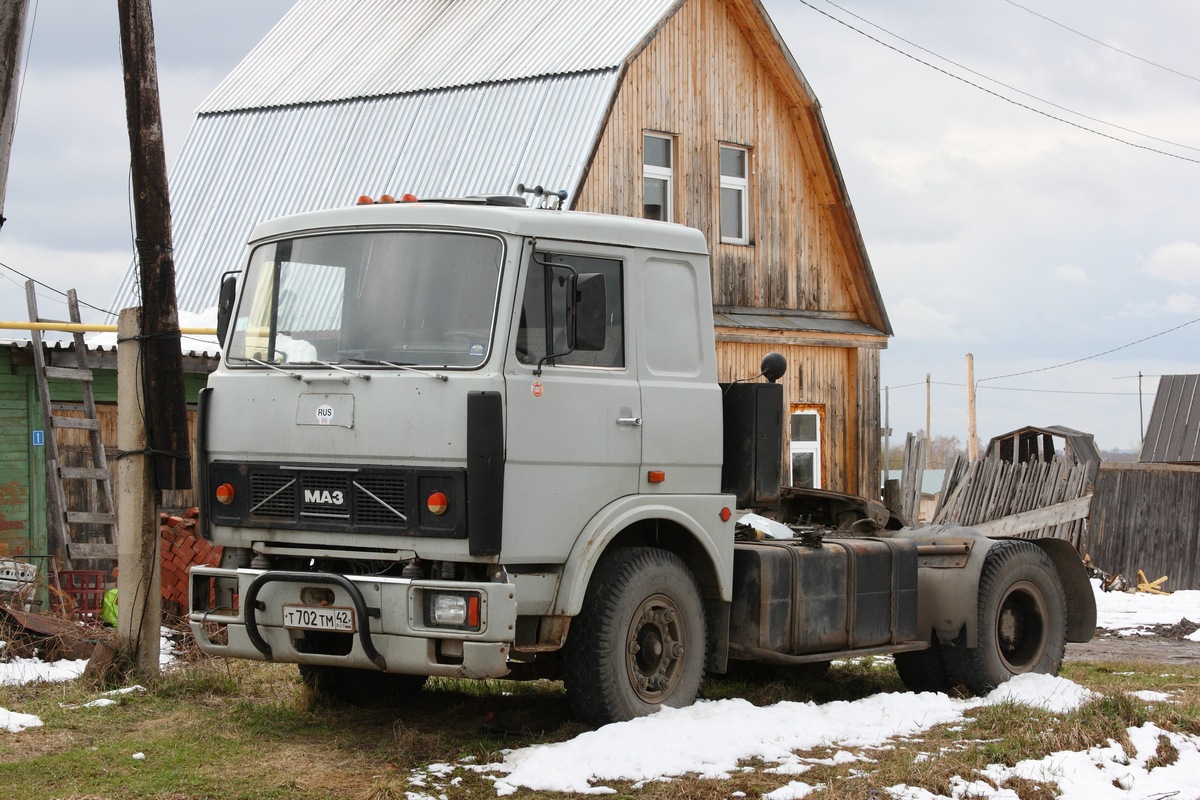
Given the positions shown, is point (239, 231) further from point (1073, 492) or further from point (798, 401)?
point (1073, 492)

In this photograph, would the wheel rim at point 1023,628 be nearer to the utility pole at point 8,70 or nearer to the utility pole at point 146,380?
the utility pole at point 146,380

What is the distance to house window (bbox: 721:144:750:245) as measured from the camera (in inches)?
814

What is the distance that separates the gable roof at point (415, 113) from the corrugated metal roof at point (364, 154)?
0.07 feet

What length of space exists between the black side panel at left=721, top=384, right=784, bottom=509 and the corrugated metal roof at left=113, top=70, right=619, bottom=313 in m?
9.36

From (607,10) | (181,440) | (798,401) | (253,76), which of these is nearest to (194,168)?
(253,76)

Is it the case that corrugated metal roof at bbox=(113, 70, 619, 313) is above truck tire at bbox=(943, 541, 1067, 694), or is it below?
above

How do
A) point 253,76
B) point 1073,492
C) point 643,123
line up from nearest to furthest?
point 643,123 → point 1073,492 → point 253,76

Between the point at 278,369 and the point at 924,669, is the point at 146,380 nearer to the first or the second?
the point at 278,369

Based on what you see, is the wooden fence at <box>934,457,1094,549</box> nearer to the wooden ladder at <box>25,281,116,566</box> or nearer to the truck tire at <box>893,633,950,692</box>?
the truck tire at <box>893,633,950,692</box>

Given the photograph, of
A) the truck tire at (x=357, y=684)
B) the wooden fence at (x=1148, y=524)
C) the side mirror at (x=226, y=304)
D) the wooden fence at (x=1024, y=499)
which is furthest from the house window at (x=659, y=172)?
the side mirror at (x=226, y=304)

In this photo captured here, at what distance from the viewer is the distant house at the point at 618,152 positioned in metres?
19.0

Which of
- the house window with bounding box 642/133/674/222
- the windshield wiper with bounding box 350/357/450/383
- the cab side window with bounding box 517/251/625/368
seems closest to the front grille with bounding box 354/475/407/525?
the windshield wiper with bounding box 350/357/450/383

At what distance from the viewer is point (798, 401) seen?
21219mm

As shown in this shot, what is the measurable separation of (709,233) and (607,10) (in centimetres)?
338
